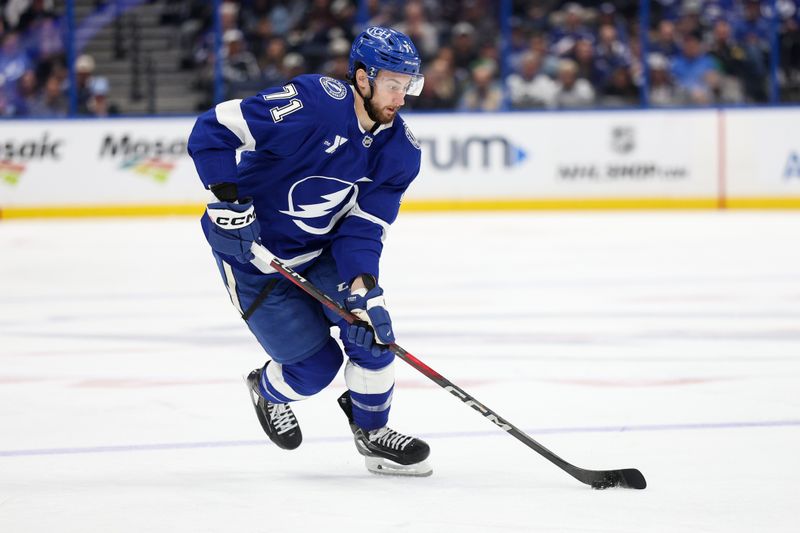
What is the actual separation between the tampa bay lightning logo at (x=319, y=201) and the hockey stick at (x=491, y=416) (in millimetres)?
122

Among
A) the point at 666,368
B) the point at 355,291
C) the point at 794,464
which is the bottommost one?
the point at 666,368

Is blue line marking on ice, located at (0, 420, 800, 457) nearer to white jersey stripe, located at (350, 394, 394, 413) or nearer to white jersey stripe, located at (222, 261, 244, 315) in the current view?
white jersey stripe, located at (350, 394, 394, 413)

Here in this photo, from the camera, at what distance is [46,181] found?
33.4ft

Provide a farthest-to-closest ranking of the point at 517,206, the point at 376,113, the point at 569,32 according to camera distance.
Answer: the point at 569,32, the point at 517,206, the point at 376,113

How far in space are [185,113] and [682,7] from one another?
13.7 ft

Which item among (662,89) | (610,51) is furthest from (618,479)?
(610,51)

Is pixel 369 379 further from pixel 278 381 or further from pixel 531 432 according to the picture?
pixel 531 432

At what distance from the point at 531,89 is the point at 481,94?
16.0 inches

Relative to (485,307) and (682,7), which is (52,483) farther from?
(682,7)

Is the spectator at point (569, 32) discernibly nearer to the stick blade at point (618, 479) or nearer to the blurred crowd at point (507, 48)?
the blurred crowd at point (507, 48)

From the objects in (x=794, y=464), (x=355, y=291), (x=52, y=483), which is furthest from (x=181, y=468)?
(x=794, y=464)

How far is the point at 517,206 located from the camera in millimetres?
10555

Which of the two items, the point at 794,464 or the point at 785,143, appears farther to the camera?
the point at 785,143

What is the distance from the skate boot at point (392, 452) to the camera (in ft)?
9.88
